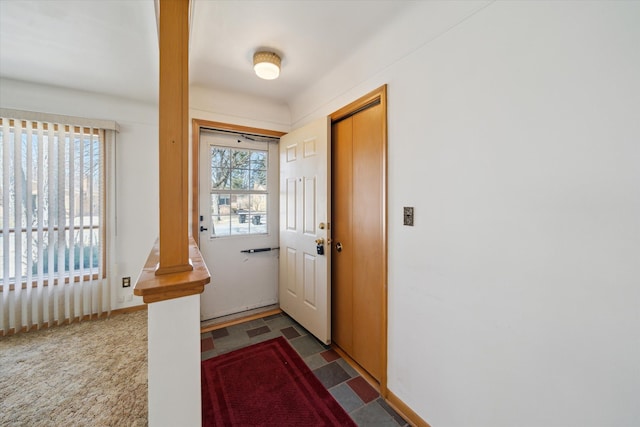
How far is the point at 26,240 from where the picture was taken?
7.57 feet

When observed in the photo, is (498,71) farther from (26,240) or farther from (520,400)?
(26,240)

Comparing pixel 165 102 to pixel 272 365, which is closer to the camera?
pixel 165 102

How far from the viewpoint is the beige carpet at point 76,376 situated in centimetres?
150

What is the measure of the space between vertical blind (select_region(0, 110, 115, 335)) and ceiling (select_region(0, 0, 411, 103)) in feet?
1.74

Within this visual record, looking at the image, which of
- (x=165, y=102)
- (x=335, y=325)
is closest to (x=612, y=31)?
(x=165, y=102)

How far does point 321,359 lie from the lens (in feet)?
6.82

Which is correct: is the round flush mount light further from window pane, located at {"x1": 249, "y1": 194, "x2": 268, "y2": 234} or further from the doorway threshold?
the doorway threshold

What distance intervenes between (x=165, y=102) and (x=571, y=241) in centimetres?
157

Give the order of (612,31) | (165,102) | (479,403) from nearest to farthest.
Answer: (612,31), (165,102), (479,403)

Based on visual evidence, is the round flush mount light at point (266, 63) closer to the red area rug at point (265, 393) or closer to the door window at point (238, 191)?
the door window at point (238, 191)

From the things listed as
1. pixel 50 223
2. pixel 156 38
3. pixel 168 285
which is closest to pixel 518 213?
pixel 168 285

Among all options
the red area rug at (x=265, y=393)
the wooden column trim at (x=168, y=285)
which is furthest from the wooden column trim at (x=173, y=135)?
the red area rug at (x=265, y=393)

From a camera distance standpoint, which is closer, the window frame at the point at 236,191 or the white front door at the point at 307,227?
the white front door at the point at 307,227

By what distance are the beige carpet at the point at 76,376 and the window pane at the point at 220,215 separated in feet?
3.83
